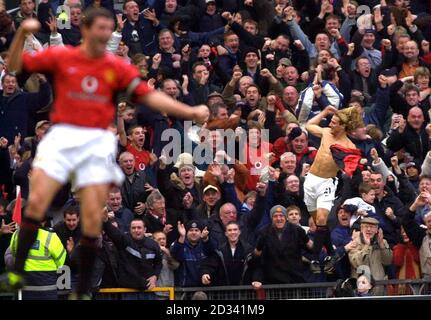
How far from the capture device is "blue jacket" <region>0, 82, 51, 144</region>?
849 inches

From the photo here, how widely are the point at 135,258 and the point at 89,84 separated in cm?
554

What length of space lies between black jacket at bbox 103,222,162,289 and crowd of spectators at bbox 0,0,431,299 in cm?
2

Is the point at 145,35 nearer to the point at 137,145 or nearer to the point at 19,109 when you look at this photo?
the point at 19,109

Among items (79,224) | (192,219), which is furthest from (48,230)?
(192,219)

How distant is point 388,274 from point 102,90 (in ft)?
23.2

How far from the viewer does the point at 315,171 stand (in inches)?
826

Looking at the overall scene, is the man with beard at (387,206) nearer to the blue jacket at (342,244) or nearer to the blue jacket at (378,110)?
the blue jacket at (342,244)

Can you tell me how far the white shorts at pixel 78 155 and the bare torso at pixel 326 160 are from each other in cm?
732

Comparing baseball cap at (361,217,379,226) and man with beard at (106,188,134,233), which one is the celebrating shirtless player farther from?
man with beard at (106,188,134,233)

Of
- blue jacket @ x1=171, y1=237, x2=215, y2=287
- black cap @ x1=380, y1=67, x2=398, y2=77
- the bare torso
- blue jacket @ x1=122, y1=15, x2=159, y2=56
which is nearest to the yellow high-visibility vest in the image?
blue jacket @ x1=171, y1=237, x2=215, y2=287

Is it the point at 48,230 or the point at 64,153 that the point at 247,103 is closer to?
the point at 48,230

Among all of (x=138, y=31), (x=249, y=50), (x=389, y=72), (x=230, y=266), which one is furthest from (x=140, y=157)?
(x=389, y=72)

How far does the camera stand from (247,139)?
21469 mm

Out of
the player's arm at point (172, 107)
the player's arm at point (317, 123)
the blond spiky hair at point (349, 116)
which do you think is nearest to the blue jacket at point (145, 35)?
the player's arm at point (317, 123)
